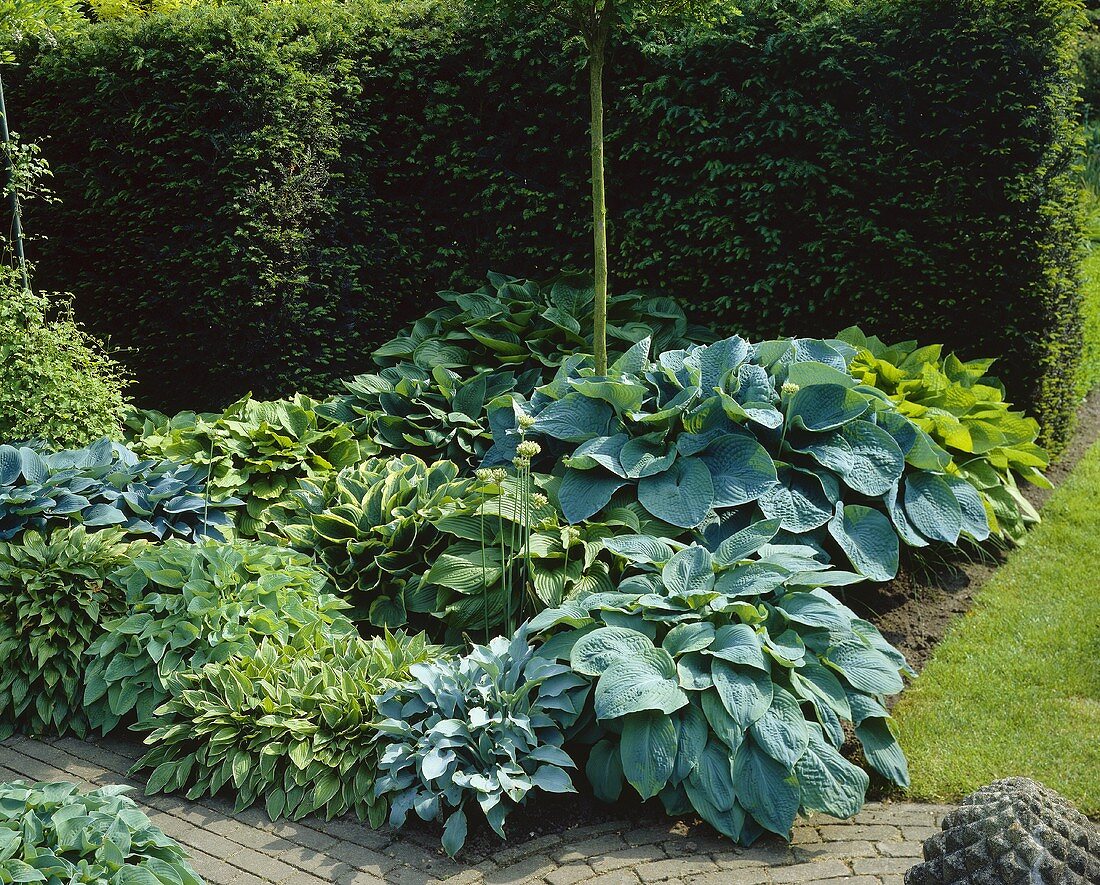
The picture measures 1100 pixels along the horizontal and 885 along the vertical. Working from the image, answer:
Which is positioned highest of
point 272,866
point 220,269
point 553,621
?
point 220,269

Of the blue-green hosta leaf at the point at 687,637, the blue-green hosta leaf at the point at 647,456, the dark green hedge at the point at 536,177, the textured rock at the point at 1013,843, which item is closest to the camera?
the textured rock at the point at 1013,843

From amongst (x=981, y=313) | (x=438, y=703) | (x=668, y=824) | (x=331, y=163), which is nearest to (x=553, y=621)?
(x=438, y=703)

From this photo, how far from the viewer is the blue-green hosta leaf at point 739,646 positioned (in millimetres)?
3307

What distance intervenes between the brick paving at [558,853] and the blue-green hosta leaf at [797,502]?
1.18 m

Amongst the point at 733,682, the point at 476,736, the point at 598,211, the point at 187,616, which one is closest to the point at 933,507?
the point at 733,682

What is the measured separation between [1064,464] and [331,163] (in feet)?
16.3

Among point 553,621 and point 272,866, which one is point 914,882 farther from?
point 272,866

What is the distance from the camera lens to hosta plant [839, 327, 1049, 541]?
16.3 ft

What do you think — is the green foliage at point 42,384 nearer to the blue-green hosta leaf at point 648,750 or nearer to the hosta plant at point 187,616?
the hosta plant at point 187,616

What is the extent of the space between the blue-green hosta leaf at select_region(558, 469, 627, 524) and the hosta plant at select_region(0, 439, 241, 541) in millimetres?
1615

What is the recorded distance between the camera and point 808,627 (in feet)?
12.0

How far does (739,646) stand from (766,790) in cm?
46

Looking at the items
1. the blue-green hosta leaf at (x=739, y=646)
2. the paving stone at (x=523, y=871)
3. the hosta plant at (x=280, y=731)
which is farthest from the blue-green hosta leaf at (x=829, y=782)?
the hosta plant at (x=280, y=731)

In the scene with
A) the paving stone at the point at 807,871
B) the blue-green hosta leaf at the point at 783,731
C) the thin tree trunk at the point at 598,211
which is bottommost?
the paving stone at the point at 807,871
